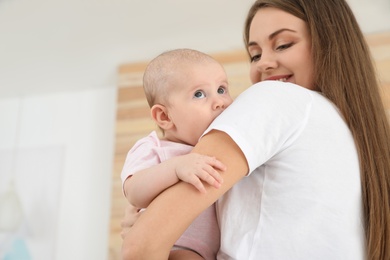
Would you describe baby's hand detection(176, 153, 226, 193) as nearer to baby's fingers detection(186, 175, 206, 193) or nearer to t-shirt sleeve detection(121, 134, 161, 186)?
baby's fingers detection(186, 175, 206, 193)

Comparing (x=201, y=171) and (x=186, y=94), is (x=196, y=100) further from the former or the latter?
(x=201, y=171)

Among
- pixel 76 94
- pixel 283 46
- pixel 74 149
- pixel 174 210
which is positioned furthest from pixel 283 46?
pixel 76 94

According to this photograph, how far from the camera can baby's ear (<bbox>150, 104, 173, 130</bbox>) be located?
3.92ft

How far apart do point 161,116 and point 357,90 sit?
0.46 m

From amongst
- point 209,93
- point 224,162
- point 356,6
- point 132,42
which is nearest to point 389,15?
point 356,6

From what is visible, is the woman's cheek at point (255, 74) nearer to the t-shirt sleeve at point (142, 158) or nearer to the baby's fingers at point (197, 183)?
the t-shirt sleeve at point (142, 158)

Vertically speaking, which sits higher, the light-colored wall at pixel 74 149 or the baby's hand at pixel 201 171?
the baby's hand at pixel 201 171

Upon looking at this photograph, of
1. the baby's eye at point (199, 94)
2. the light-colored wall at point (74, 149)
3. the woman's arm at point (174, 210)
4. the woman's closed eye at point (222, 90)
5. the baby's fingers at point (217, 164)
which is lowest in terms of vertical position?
the light-colored wall at point (74, 149)

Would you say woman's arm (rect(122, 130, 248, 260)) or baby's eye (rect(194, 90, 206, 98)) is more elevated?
baby's eye (rect(194, 90, 206, 98))

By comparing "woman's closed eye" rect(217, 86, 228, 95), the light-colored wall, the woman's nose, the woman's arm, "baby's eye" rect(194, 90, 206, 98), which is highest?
the woman's nose

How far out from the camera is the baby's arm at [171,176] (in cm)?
87

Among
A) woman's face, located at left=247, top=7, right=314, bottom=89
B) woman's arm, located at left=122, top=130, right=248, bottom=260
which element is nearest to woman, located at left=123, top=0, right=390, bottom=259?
woman's arm, located at left=122, top=130, right=248, bottom=260

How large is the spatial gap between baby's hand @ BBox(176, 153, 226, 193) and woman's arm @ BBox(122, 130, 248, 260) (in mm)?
13

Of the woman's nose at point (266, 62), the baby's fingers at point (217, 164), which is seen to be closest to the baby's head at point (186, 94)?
the woman's nose at point (266, 62)
